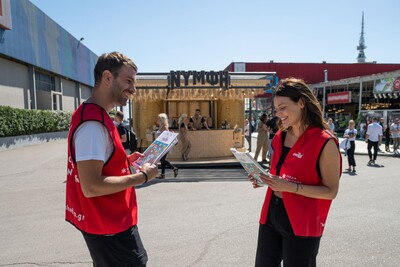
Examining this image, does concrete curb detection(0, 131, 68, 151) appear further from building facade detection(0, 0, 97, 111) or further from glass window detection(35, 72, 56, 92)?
glass window detection(35, 72, 56, 92)

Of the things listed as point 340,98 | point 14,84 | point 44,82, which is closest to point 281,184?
point 14,84

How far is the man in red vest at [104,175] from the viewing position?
1.63 meters

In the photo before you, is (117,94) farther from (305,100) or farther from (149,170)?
(305,100)

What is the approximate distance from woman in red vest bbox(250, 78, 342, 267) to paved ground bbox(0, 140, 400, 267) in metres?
1.50

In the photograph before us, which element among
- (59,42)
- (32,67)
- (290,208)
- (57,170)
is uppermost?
(59,42)

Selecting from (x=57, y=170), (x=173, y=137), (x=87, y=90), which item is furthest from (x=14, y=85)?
(x=173, y=137)

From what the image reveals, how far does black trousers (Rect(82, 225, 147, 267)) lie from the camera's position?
1.80 metres

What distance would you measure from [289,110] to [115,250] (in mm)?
1555

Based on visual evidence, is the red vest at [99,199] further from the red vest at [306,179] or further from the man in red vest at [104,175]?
the red vest at [306,179]

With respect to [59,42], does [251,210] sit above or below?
below

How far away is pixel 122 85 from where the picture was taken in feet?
6.03

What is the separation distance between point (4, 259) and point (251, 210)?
3.90 m

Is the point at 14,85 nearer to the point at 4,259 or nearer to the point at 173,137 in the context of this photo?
the point at 4,259

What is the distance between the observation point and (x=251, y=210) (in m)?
5.37
